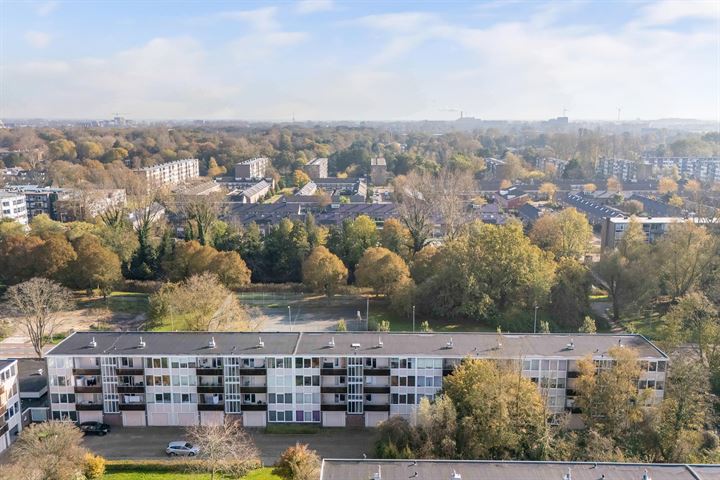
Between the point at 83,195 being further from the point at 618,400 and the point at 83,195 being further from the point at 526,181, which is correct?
the point at 526,181

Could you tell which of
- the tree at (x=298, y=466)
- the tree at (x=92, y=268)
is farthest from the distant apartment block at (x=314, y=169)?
the tree at (x=298, y=466)

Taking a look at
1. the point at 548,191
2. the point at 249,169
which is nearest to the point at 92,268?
the point at 249,169

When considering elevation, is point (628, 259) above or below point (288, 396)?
above

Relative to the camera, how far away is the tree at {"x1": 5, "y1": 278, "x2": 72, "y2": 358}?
27.6m

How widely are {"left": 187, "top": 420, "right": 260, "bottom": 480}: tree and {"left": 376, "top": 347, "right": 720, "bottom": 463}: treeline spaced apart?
14.3 feet

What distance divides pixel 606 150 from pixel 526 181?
31.6m

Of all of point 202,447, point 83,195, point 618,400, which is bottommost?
point 202,447

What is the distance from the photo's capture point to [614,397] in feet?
61.6

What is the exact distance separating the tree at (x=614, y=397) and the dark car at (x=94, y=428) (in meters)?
16.7

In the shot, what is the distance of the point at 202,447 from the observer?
764 inches

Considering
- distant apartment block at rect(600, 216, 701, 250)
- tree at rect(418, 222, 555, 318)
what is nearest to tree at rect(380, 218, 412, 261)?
tree at rect(418, 222, 555, 318)

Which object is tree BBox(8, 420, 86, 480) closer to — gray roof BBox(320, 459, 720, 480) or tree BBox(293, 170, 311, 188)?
gray roof BBox(320, 459, 720, 480)

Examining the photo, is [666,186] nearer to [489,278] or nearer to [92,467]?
Answer: [489,278]

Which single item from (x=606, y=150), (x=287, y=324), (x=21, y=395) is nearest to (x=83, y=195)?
(x=287, y=324)
